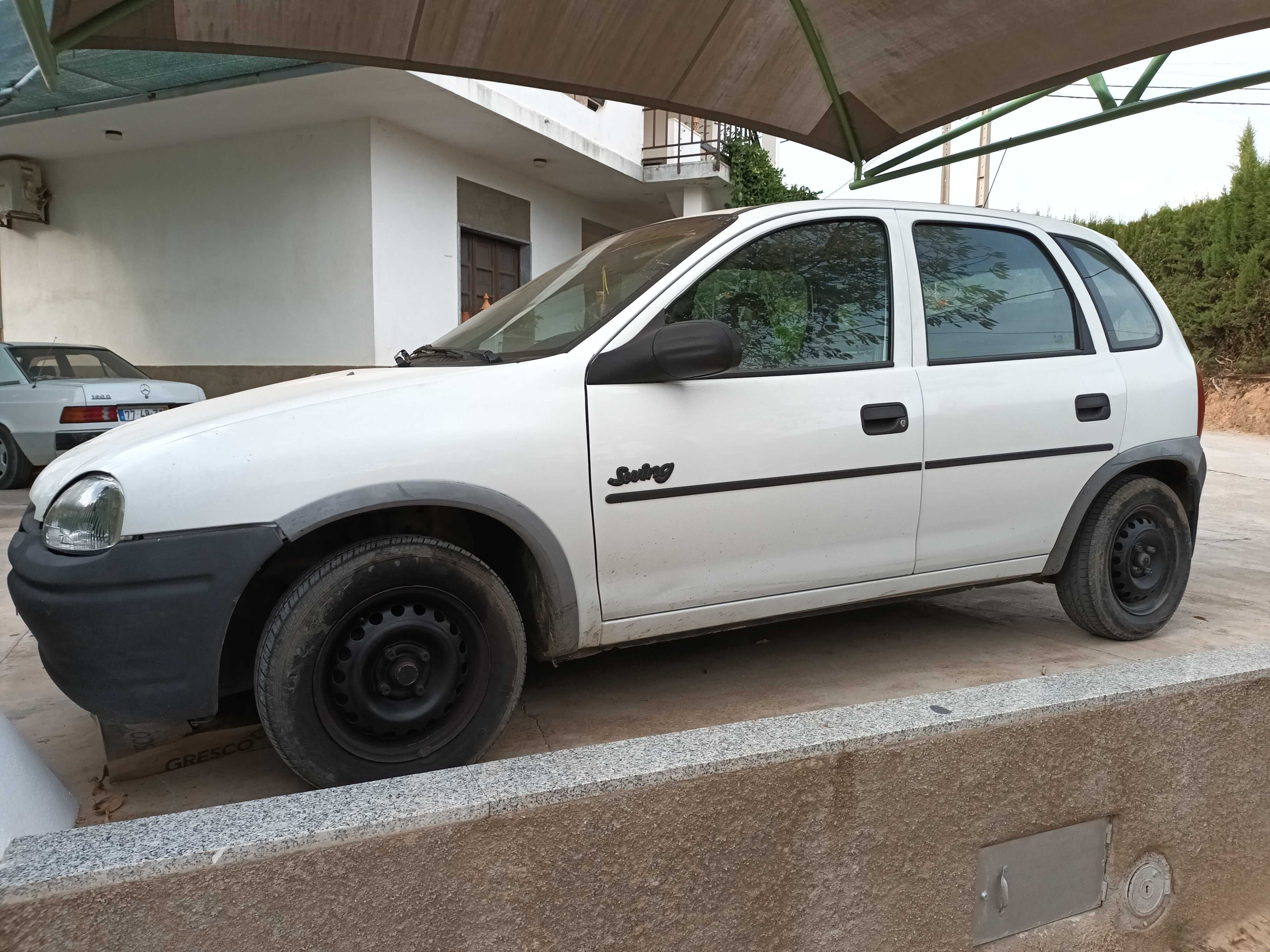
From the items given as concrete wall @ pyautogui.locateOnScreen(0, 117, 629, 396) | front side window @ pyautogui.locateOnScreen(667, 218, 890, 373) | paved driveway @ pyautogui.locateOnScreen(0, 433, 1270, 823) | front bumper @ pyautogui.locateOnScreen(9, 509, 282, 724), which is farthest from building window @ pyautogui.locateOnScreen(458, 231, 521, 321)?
front bumper @ pyautogui.locateOnScreen(9, 509, 282, 724)

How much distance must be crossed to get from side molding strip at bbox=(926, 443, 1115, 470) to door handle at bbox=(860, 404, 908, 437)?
18 cm

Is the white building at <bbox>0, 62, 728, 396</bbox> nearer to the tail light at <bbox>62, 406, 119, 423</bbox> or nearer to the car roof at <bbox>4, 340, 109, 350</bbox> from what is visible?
the car roof at <bbox>4, 340, 109, 350</bbox>

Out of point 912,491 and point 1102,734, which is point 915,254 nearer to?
point 912,491

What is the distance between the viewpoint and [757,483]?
2910 millimetres

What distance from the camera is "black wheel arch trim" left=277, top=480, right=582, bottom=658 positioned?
2.35m

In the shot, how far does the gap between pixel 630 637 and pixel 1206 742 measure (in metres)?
1.62

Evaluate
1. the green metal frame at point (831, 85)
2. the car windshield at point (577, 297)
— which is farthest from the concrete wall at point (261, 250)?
the car windshield at point (577, 297)

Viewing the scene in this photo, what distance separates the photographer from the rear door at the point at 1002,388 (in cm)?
330

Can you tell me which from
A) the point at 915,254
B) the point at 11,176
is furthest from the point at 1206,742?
the point at 11,176

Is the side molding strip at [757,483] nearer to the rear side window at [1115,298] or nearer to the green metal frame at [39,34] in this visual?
the rear side window at [1115,298]

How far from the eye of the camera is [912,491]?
3205 millimetres

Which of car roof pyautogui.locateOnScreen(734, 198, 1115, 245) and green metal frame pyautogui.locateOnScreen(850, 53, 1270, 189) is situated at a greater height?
green metal frame pyautogui.locateOnScreen(850, 53, 1270, 189)

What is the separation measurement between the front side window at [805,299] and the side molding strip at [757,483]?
1.22 ft

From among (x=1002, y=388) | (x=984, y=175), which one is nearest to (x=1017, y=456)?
(x=1002, y=388)
